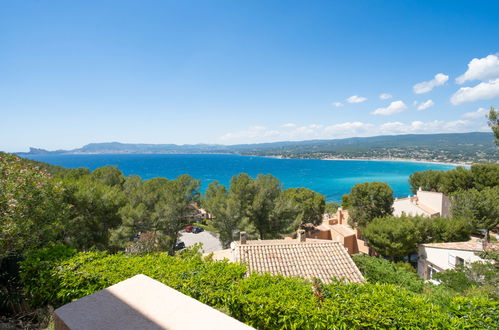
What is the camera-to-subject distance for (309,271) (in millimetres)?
9484

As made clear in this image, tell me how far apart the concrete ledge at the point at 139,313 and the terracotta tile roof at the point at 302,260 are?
6.22m

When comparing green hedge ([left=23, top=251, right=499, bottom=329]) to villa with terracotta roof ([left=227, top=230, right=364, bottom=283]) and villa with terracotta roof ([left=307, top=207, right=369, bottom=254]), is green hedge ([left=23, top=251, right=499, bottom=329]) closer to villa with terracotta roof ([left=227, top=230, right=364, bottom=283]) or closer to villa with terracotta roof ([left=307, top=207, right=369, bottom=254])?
villa with terracotta roof ([left=227, top=230, right=364, bottom=283])

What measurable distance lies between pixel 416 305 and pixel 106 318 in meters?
4.96

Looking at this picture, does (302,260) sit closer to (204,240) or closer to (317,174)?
(204,240)

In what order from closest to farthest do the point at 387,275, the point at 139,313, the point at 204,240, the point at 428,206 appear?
1. the point at 139,313
2. the point at 387,275
3. the point at 428,206
4. the point at 204,240

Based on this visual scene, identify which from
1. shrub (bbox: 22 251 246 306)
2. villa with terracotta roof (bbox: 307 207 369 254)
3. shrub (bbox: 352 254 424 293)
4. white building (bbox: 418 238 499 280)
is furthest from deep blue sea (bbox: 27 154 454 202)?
shrub (bbox: 22 251 246 306)

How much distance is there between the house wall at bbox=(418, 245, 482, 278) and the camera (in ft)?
43.7

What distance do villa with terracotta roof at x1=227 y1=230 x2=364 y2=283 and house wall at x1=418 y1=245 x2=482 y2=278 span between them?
815cm

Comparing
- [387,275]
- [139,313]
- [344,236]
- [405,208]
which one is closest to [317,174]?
[405,208]

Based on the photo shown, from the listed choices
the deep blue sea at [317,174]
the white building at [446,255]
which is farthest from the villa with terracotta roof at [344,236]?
the deep blue sea at [317,174]

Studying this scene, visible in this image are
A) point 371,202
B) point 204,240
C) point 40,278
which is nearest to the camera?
point 40,278

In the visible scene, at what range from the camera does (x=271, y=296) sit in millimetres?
4289

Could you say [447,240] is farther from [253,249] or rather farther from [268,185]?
[253,249]

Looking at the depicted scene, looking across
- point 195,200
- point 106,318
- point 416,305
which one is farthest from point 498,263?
point 195,200
